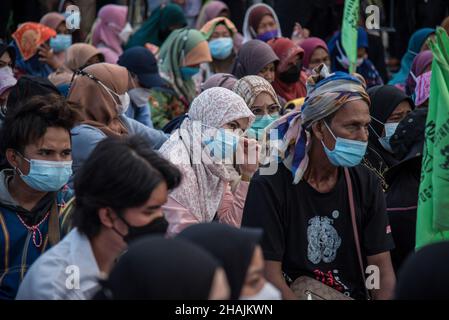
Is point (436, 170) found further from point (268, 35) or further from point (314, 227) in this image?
point (268, 35)

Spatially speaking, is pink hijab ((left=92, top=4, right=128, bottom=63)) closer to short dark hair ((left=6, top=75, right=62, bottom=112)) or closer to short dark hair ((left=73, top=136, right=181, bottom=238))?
short dark hair ((left=6, top=75, right=62, bottom=112))

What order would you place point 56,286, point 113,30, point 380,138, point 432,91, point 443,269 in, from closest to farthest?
1. point 443,269
2. point 56,286
3. point 432,91
4. point 380,138
5. point 113,30

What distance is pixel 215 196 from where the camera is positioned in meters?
5.49

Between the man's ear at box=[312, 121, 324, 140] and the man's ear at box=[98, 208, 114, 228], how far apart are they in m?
1.45

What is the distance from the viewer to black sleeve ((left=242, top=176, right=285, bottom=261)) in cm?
469

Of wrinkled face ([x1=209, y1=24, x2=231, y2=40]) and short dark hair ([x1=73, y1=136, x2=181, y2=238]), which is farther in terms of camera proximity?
wrinkled face ([x1=209, y1=24, x2=231, y2=40])

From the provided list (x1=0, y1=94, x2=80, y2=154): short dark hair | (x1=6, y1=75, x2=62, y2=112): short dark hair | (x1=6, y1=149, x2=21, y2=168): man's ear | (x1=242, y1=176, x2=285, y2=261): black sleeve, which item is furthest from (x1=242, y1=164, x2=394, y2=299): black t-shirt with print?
(x1=6, y1=75, x2=62, y2=112): short dark hair

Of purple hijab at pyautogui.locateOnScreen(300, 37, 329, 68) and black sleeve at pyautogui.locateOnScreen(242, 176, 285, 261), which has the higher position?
black sleeve at pyautogui.locateOnScreen(242, 176, 285, 261)

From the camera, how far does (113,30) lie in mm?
11609

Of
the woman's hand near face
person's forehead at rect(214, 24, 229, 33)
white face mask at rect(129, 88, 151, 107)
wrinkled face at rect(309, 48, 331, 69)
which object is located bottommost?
wrinkled face at rect(309, 48, 331, 69)

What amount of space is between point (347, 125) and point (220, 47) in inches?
228
